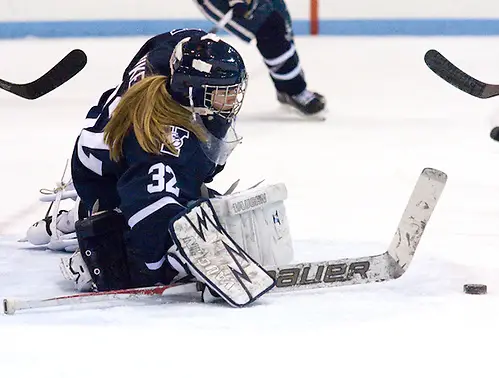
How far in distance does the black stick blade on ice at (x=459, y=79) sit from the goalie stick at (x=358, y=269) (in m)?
0.31

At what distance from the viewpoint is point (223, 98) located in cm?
201

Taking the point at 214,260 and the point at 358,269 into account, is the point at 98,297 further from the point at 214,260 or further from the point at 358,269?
the point at 358,269

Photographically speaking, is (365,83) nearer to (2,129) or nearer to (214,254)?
(2,129)

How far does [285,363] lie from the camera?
63.9 inches

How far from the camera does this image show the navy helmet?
199cm

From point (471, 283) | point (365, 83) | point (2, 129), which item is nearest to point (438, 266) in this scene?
point (471, 283)

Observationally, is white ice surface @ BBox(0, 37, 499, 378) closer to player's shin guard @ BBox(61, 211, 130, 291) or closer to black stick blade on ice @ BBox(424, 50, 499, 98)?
player's shin guard @ BBox(61, 211, 130, 291)

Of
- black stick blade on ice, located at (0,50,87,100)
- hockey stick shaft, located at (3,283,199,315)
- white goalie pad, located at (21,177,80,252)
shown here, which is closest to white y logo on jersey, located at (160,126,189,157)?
hockey stick shaft, located at (3,283,199,315)

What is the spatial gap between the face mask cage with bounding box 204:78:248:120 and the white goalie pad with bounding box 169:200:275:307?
0.18m

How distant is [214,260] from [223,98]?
30cm

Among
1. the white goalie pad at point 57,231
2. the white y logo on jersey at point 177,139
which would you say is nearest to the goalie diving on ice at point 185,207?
the white y logo on jersey at point 177,139

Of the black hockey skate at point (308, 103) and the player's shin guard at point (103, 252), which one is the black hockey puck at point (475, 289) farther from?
the black hockey skate at point (308, 103)

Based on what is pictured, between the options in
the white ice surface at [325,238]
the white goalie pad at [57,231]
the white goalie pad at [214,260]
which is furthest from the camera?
the white goalie pad at [57,231]

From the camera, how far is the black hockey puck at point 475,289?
2.05 metres
